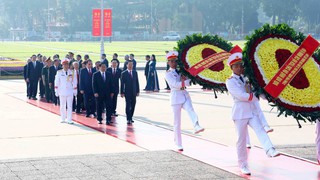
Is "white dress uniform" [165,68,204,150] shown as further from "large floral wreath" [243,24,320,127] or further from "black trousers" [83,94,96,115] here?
"black trousers" [83,94,96,115]

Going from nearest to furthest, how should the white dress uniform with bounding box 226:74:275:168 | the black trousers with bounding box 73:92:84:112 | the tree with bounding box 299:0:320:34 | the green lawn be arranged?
the white dress uniform with bounding box 226:74:275:168, the black trousers with bounding box 73:92:84:112, the green lawn, the tree with bounding box 299:0:320:34

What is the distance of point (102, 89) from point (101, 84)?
154 millimetres

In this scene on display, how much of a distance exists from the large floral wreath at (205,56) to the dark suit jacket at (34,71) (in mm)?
12158

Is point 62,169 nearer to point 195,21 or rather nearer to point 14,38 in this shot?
point 195,21

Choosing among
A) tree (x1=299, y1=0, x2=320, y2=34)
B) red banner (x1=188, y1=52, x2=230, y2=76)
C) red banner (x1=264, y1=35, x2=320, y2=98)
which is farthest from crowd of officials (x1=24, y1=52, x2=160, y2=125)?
tree (x1=299, y1=0, x2=320, y2=34)

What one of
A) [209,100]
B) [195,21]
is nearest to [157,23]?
[195,21]

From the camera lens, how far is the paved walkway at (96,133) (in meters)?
13.2

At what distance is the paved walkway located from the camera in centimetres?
1321

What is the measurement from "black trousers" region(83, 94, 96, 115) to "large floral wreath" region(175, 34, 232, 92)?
256 inches

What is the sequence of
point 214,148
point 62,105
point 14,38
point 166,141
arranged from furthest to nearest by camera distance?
1. point 14,38
2. point 62,105
3. point 166,141
4. point 214,148

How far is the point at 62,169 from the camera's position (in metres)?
11.1

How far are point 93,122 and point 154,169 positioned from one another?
23.8ft

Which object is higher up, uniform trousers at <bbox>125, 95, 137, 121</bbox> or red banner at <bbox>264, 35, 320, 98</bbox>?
red banner at <bbox>264, 35, 320, 98</bbox>

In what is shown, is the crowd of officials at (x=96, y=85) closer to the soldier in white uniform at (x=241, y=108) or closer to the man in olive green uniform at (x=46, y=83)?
the man in olive green uniform at (x=46, y=83)
